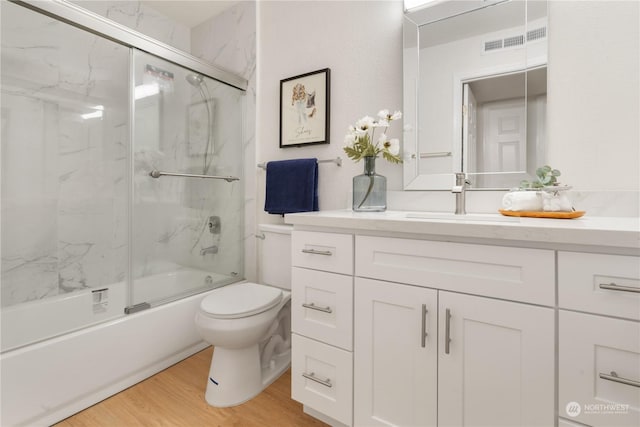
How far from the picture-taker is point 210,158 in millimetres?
1998

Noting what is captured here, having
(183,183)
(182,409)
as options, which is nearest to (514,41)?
(183,183)

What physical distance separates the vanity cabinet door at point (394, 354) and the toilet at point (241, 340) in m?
0.50

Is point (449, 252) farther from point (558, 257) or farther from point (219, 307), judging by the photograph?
point (219, 307)

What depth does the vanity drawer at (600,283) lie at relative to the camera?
0.69 metres

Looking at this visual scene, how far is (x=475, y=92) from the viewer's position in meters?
1.32

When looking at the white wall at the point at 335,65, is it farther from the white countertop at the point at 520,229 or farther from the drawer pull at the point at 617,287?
the drawer pull at the point at 617,287

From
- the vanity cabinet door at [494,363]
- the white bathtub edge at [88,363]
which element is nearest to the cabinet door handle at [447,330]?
the vanity cabinet door at [494,363]

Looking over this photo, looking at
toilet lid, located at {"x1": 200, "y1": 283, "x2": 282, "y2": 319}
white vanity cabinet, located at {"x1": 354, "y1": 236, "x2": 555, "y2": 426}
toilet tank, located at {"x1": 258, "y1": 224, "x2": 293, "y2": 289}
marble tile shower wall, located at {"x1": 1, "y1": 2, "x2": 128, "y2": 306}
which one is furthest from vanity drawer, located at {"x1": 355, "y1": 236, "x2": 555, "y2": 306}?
marble tile shower wall, located at {"x1": 1, "y1": 2, "x2": 128, "y2": 306}

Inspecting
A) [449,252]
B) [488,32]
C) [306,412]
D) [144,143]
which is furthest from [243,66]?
[306,412]

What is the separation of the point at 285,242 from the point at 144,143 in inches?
37.8

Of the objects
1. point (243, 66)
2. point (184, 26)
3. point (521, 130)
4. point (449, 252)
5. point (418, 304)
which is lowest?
point (418, 304)

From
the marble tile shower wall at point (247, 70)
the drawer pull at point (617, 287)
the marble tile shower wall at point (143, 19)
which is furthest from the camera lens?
the marble tile shower wall at point (247, 70)

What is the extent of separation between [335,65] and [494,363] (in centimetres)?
157

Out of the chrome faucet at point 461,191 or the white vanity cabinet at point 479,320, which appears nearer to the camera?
the white vanity cabinet at point 479,320
